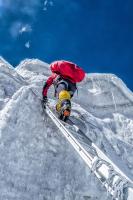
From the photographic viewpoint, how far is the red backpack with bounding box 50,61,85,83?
12.0m

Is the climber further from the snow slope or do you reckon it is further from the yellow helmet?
the snow slope

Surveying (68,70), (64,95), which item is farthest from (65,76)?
(64,95)

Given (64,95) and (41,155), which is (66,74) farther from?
(41,155)

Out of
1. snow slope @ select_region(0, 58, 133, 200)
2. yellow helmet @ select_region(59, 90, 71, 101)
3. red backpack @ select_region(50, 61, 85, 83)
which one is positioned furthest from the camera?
red backpack @ select_region(50, 61, 85, 83)

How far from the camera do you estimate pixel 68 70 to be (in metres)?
12.0

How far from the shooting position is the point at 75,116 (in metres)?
13.4

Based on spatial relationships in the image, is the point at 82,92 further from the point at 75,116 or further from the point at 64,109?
the point at 64,109

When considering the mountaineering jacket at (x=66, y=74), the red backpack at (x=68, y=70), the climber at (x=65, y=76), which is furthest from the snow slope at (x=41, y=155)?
the red backpack at (x=68, y=70)

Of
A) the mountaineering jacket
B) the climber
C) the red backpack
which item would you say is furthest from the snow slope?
the red backpack

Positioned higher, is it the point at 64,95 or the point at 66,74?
the point at 66,74

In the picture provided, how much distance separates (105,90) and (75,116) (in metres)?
10.7

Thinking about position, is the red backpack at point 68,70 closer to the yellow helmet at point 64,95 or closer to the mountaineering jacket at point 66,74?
the mountaineering jacket at point 66,74

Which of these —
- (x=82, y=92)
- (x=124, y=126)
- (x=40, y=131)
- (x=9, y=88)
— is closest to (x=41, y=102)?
(x=40, y=131)

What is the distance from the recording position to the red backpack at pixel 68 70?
1203cm
